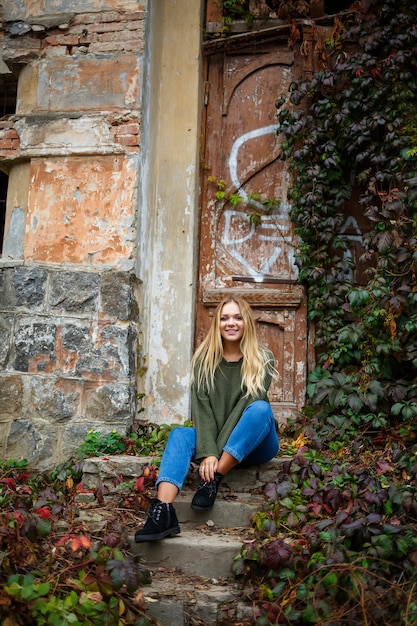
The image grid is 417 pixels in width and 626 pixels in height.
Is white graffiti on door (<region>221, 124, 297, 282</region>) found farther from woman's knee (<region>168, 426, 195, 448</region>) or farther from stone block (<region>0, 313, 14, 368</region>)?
woman's knee (<region>168, 426, 195, 448</region>)

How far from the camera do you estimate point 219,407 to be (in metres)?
3.53

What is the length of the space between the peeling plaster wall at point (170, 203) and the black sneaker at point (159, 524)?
1.57 m

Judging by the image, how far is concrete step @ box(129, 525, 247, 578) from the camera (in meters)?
3.03

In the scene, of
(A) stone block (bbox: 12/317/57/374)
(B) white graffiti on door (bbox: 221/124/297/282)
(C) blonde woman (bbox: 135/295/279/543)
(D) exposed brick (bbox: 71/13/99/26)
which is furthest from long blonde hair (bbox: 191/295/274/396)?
(D) exposed brick (bbox: 71/13/99/26)

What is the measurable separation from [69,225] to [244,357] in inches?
67.4

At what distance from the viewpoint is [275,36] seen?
511 cm

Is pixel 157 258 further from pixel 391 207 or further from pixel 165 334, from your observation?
pixel 391 207

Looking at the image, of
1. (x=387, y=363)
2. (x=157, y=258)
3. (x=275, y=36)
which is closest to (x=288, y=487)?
(x=387, y=363)

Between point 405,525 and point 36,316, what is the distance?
2673 millimetres

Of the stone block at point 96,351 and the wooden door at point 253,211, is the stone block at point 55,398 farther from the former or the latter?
the wooden door at point 253,211

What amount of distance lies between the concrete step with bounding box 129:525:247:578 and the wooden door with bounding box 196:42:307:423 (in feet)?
5.96

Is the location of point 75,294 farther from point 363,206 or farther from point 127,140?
point 363,206

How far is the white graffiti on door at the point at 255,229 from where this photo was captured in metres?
4.97

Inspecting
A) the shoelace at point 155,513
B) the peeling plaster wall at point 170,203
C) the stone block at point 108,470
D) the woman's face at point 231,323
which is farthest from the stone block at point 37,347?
the shoelace at point 155,513
